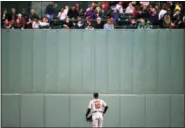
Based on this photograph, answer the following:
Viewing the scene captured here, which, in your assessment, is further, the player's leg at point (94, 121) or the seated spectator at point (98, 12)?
the seated spectator at point (98, 12)

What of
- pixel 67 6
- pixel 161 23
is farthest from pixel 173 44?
pixel 67 6

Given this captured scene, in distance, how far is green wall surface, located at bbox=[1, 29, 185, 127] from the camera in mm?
19297

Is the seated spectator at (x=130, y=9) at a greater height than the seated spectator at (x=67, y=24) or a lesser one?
greater

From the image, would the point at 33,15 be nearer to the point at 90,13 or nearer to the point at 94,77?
the point at 90,13

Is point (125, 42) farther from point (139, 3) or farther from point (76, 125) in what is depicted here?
point (76, 125)

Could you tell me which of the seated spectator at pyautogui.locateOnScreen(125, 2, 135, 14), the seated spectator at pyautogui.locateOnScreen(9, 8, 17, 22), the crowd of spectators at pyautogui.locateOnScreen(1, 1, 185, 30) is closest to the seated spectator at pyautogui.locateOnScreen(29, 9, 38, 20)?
the crowd of spectators at pyautogui.locateOnScreen(1, 1, 185, 30)

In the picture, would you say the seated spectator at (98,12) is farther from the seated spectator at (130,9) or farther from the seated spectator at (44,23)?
the seated spectator at (44,23)

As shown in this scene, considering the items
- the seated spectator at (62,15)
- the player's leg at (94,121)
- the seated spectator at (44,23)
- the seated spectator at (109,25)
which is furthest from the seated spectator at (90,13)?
the player's leg at (94,121)

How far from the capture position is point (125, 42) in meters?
19.4

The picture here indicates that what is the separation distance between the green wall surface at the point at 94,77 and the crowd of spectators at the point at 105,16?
1.28 feet

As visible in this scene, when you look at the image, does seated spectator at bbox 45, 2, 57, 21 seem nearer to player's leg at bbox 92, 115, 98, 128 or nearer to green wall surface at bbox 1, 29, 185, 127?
green wall surface at bbox 1, 29, 185, 127

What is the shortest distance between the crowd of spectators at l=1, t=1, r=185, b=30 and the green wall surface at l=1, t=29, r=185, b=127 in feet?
1.28

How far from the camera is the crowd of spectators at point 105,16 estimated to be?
19531 mm

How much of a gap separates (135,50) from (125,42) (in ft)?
1.81
